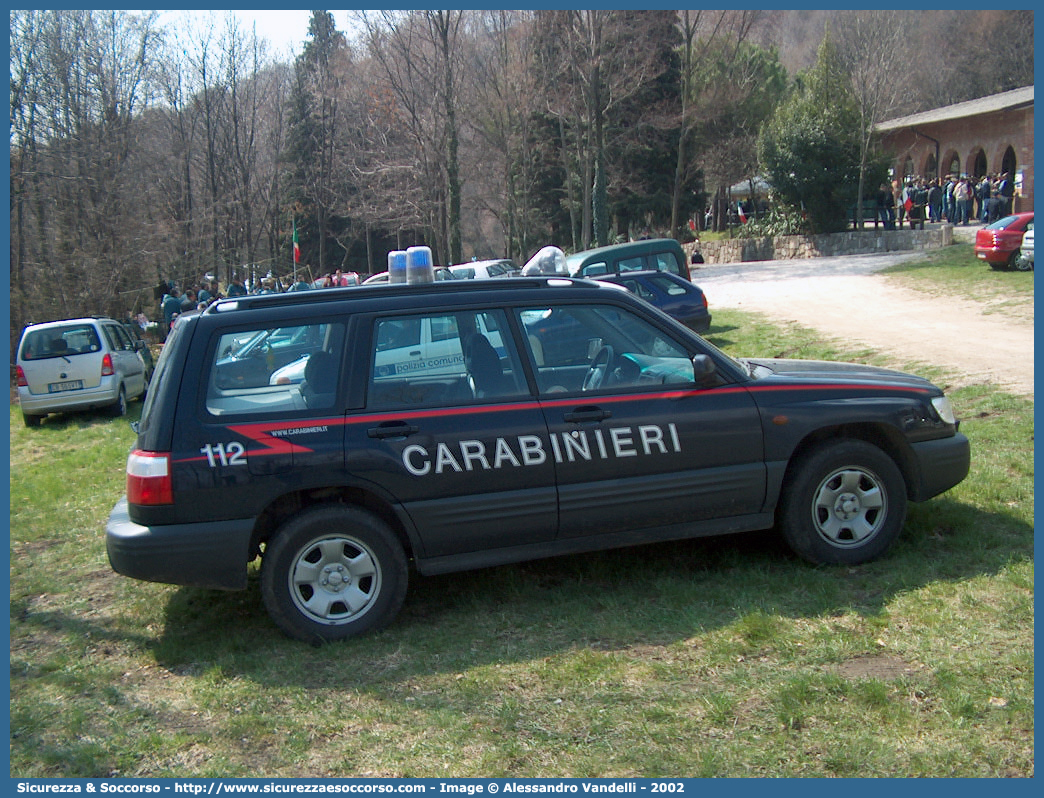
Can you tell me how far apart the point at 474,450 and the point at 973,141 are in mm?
40237

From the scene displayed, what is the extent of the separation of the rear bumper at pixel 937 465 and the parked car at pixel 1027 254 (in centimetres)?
1972

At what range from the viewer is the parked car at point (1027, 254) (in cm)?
2245

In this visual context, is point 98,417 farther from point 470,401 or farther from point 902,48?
point 902,48

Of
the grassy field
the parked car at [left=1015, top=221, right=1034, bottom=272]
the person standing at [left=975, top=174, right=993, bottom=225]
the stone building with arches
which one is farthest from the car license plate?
the stone building with arches

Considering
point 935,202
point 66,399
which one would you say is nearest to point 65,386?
Answer: point 66,399

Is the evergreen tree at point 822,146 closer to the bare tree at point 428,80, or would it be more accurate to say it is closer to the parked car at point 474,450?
the bare tree at point 428,80

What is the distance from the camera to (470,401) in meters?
4.88

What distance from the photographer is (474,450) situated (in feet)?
15.7

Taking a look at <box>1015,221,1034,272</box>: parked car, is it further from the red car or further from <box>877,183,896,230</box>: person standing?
<box>877,183,896,230</box>: person standing

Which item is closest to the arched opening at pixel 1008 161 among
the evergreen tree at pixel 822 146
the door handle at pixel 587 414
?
the evergreen tree at pixel 822 146

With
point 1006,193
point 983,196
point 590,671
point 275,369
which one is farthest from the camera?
point 983,196

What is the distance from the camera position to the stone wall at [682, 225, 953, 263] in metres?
32.0

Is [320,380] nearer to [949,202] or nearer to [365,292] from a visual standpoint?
[365,292]

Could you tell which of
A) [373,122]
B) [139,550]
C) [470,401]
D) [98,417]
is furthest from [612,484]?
[373,122]
